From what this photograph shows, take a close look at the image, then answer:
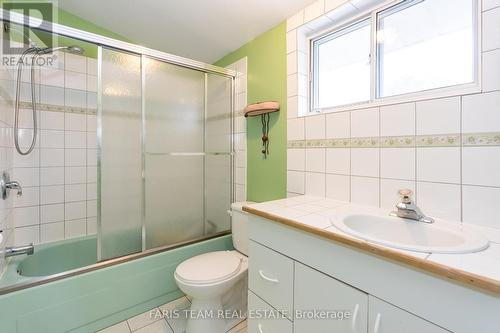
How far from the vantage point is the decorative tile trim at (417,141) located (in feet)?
2.97

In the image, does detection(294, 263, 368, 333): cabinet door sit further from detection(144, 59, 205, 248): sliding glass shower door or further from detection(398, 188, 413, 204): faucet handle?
detection(144, 59, 205, 248): sliding glass shower door

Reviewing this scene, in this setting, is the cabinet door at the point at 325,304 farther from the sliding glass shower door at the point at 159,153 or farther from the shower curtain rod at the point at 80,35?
the shower curtain rod at the point at 80,35

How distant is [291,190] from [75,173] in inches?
75.7

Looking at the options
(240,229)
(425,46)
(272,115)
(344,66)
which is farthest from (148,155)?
(425,46)

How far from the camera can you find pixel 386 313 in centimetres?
68

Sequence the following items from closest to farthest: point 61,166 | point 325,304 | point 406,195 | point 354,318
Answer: point 354,318 < point 325,304 < point 406,195 < point 61,166

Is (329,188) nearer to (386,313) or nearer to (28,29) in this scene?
(386,313)

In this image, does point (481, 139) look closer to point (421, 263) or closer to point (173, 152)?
point (421, 263)

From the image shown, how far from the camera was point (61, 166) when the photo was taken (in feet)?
6.27

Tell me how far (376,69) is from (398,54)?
0.13m

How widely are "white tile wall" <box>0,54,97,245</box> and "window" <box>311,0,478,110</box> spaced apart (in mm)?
2041

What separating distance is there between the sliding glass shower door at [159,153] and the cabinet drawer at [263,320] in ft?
2.77

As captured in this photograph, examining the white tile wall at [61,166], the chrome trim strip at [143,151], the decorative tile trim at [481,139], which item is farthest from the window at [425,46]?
the white tile wall at [61,166]

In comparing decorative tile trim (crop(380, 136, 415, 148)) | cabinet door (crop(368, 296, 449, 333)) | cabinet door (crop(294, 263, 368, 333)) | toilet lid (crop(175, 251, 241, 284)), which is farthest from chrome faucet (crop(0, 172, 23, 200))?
decorative tile trim (crop(380, 136, 415, 148))
